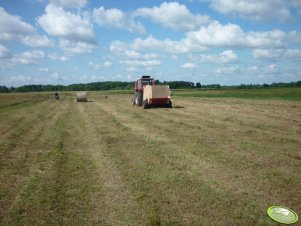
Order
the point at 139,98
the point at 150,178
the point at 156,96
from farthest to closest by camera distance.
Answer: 1. the point at 139,98
2. the point at 156,96
3. the point at 150,178

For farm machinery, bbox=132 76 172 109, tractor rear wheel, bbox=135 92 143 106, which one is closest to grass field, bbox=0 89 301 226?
farm machinery, bbox=132 76 172 109

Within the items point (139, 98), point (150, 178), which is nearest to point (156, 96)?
point (139, 98)

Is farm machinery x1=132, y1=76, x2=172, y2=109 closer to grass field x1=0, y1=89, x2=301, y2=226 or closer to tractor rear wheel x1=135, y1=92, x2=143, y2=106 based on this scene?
tractor rear wheel x1=135, y1=92, x2=143, y2=106

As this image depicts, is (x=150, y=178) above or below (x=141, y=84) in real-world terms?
below

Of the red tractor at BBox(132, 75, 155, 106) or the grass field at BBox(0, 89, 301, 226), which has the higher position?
the red tractor at BBox(132, 75, 155, 106)

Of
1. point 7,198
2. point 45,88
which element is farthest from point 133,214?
point 45,88

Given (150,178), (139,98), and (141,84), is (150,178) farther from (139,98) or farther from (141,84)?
(141,84)

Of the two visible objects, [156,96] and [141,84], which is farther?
[141,84]

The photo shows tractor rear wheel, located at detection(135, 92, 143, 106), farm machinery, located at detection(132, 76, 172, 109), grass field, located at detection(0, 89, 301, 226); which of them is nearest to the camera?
grass field, located at detection(0, 89, 301, 226)

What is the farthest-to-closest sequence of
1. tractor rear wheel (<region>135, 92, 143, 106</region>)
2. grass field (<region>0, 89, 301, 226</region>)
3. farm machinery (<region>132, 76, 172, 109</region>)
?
tractor rear wheel (<region>135, 92, 143, 106</region>) → farm machinery (<region>132, 76, 172, 109</region>) → grass field (<region>0, 89, 301, 226</region>)

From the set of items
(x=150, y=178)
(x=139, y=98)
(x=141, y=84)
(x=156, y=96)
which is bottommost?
(x=150, y=178)

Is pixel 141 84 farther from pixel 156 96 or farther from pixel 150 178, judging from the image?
pixel 150 178

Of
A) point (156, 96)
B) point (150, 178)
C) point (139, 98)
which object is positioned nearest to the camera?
point (150, 178)

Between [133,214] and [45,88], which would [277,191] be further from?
[45,88]
